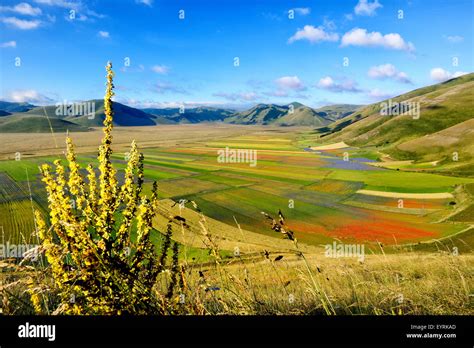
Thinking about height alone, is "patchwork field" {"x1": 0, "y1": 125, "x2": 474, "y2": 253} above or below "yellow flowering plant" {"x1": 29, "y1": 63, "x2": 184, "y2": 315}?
below

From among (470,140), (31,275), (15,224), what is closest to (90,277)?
(31,275)

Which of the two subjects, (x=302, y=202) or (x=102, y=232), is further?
(x=302, y=202)

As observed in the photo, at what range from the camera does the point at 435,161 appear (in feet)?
423

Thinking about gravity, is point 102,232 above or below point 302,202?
above

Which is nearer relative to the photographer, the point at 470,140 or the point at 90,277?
the point at 90,277

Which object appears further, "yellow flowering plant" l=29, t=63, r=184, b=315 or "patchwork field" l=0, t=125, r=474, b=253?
"patchwork field" l=0, t=125, r=474, b=253

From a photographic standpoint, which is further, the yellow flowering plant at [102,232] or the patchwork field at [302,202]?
the patchwork field at [302,202]

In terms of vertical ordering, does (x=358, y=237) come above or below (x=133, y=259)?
below

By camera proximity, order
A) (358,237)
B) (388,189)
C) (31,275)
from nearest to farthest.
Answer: (31,275) < (358,237) < (388,189)

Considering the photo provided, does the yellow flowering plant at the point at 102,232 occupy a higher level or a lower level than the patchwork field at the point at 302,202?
higher
